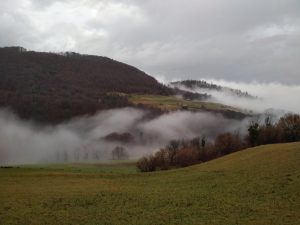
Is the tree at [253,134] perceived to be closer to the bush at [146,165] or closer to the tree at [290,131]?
the tree at [290,131]

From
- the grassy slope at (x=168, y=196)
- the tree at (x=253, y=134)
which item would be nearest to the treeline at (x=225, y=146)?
the tree at (x=253, y=134)

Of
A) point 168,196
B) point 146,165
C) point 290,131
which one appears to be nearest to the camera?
point 168,196

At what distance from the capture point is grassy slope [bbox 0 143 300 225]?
35.2 m

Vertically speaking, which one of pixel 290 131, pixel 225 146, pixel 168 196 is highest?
pixel 290 131

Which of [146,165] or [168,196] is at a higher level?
[146,165]

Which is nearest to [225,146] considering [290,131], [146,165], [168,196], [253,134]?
[253,134]

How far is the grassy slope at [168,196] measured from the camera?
3522cm

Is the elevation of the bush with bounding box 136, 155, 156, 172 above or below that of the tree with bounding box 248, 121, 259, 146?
below

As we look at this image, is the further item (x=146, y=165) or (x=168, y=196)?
(x=146, y=165)

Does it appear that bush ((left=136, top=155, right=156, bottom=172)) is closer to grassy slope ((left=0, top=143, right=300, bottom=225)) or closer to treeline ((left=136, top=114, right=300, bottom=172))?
treeline ((left=136, top=114, right=300, bottom=172))

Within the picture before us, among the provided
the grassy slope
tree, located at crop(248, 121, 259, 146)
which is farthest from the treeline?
the grassy slope

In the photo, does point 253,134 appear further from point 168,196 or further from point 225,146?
point 168,196

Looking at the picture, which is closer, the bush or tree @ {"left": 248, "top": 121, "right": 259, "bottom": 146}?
the bush

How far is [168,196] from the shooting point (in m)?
45.8
